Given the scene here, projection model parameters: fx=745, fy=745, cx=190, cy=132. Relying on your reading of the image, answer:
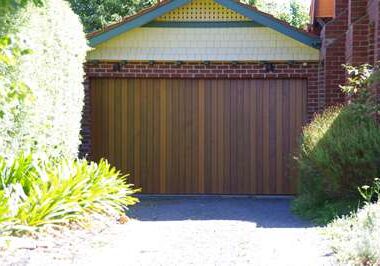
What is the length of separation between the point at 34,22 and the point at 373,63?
551 cm

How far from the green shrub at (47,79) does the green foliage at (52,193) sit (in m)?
0.31

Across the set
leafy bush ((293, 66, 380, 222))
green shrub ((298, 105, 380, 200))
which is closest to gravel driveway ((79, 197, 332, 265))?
leafy bush ((293, 66, 380, 222))

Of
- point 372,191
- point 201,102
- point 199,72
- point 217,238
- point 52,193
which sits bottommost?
point 217,238

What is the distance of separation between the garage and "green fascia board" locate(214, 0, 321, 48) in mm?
180

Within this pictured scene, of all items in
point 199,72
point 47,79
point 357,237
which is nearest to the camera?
point 357,237

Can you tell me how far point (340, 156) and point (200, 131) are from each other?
4.72 meters

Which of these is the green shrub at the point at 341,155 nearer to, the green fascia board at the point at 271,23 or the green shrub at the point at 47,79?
the green fascia board at the point at 271,23

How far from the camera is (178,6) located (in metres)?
14.2

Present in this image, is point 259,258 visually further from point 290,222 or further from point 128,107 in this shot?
point 128,107

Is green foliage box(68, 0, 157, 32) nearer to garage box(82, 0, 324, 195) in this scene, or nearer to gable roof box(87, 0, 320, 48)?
garage box(82, 0, 324, 195)

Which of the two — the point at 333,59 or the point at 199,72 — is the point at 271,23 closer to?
the point at 333,59

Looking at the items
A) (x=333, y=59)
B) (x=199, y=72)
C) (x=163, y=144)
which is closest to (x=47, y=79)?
(x=163, y=144)

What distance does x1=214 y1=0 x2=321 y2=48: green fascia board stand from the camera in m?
14.0

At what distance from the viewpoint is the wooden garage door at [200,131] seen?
574 inches
